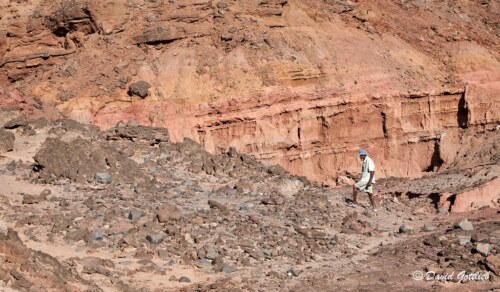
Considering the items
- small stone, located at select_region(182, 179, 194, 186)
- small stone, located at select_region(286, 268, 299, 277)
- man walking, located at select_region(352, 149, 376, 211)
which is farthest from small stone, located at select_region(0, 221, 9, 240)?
man walking, located at select_region(352, 149, 376, 211)

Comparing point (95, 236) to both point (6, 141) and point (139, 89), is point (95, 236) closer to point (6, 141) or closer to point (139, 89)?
point (6, 141)

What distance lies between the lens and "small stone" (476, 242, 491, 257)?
11.7 metres

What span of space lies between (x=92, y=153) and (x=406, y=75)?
1099 cm

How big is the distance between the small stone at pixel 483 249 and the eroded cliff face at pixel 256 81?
9.01m

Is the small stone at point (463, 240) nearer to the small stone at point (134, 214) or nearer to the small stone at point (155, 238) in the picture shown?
the small stone at point (155, 238)

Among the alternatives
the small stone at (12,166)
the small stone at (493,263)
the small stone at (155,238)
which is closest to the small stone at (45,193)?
the small stone at (12,166)

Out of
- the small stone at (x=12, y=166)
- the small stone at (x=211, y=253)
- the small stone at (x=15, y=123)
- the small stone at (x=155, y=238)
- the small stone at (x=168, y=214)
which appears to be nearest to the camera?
the small stone at (x=211, y=253)

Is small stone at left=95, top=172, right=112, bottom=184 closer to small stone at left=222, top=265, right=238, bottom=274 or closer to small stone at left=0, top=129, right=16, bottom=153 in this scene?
small stone at left=0, top=129, right=16, bottom=153

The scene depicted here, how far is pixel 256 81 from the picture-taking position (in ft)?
67.3

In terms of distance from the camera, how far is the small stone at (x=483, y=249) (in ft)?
38.4

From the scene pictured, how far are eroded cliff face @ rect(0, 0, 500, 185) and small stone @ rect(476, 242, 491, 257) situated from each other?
9.01 m

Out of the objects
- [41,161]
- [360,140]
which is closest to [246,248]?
[41,161]

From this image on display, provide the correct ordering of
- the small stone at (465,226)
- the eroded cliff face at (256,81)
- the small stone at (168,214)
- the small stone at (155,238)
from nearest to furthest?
the small stone at (155,238)
the small stone at (168,214)
the small stone at (465,226)
the eroded cliff face at (256,81)

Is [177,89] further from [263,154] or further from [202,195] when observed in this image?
[202,195]
